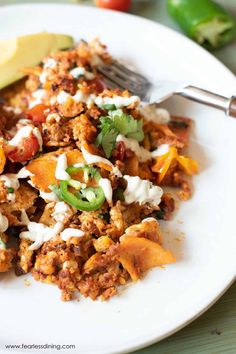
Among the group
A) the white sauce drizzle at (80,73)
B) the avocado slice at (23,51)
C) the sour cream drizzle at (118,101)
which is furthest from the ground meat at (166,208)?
the avocado slice at (23,51)

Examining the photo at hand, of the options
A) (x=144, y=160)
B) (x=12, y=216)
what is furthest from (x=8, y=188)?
(x=144, y=160)

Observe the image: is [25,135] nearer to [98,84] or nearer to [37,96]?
[37,96]

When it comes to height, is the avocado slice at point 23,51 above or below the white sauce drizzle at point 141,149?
above

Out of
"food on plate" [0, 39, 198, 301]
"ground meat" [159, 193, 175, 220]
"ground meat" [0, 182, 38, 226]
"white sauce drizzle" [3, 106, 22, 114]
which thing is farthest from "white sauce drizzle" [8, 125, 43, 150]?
"ground meat" [159, 193, 175, 220]

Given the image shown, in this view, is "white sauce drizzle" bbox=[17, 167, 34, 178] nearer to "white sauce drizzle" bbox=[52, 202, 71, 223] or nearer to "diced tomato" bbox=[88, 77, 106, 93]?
"white sauce drizzle" bbox=[52, 202, 71, 223]

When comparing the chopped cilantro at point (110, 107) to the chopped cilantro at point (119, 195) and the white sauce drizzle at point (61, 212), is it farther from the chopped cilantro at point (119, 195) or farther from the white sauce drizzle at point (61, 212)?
the white sauce drizzle at point (61, 212)

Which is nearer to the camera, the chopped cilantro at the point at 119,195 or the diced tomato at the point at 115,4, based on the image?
the chopped cilantro at the point at 119,195

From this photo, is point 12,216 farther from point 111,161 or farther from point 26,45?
point 26,45
